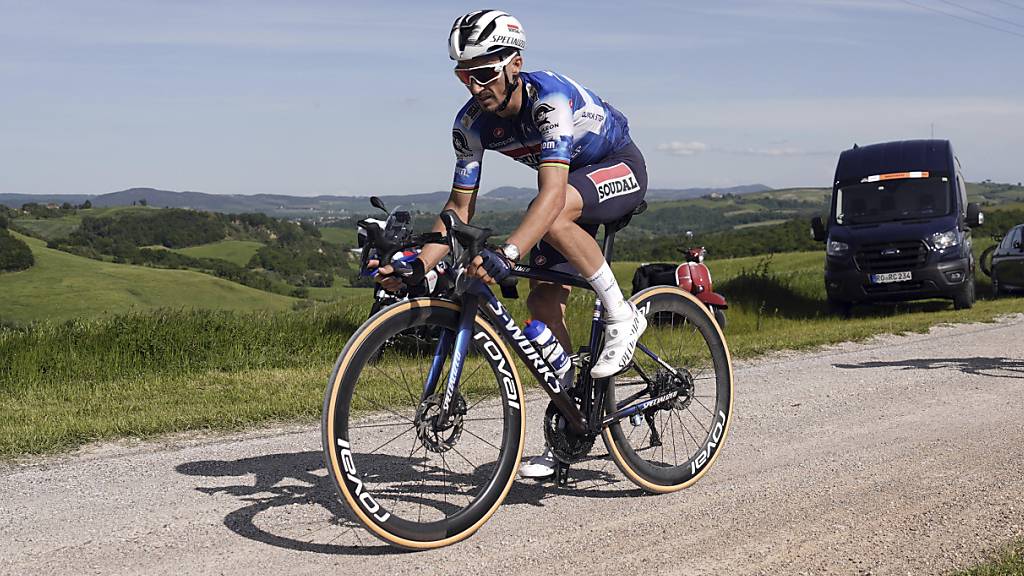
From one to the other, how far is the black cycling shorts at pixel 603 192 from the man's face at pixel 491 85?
1.80 feet

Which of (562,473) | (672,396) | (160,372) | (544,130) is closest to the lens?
(544,130)

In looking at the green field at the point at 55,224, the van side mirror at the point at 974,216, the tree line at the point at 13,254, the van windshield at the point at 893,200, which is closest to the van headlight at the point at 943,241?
the van side mirror at the point at 974,216

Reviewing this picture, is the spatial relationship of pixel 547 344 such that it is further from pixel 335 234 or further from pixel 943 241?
pixel 335 234

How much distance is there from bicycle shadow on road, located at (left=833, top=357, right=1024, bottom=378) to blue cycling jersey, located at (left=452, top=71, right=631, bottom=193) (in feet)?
18.4

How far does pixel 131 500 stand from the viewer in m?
5.27

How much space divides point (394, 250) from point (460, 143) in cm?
92

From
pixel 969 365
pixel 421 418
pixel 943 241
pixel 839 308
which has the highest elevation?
pixel 943 241

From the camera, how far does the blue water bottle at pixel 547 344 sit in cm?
500

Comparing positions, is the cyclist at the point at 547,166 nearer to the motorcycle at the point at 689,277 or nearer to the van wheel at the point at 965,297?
the motorcycle at the point at 689,277

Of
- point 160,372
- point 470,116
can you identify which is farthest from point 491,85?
point 160,372

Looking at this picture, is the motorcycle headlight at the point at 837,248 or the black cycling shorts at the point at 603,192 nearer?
the black cycling shorts at the point at 603,192

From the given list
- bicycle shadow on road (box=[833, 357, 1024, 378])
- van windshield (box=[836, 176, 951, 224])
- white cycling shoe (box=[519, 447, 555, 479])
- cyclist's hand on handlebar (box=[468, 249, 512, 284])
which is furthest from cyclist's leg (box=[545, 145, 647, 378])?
van windshield (box=[836, 176, 951, 224])

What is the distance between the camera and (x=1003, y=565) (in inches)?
166

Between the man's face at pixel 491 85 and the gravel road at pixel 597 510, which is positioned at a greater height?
the man's face at pixel 491 85
